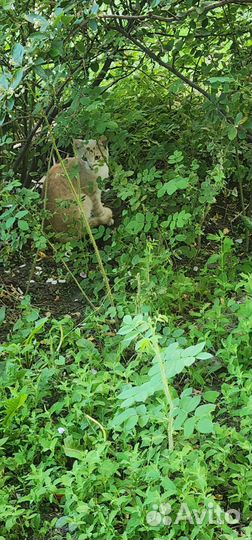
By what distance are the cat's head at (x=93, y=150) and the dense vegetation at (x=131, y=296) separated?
0.05 metres

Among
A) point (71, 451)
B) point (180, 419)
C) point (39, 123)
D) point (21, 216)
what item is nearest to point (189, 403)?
point (180, 419)

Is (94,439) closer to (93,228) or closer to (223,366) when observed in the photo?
(223,366)

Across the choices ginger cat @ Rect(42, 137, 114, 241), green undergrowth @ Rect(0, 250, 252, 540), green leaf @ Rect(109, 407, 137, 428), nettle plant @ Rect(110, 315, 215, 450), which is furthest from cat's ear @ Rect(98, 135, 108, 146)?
green leaf @ Rect(109, 407, 137, 428)

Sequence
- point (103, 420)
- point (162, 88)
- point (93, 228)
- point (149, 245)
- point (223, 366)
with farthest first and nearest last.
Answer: point (162, 88) → point (93, 228) → point (149, 245) → point (223, 366) → point (103, 420)

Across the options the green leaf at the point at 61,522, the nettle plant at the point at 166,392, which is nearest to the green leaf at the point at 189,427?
the nettle plant at the point at 166,392

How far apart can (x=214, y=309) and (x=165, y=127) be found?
1.00 meters

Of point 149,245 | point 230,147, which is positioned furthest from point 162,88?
point 149,245

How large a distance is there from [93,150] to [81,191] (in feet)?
0.58

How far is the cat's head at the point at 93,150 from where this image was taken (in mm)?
3068

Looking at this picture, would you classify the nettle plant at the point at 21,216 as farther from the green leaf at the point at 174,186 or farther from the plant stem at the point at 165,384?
the plant stem at the point at 165,384

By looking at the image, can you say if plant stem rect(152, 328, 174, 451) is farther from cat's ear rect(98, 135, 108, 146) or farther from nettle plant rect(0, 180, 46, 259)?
cat's ear rect(98, 135, 108, 146)

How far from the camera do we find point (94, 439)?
212 centimetres

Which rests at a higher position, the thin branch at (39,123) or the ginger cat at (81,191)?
the thin branch at (39,123)

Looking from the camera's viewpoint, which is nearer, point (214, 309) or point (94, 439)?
point (94, 439)
